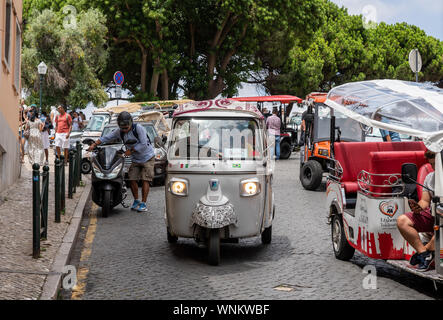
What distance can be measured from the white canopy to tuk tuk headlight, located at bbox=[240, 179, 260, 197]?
139cm

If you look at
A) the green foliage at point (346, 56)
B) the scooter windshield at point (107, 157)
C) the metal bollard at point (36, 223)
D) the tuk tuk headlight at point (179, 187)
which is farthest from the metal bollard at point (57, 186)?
the green foliage at point (346, 56)

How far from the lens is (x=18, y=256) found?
774 centimetres

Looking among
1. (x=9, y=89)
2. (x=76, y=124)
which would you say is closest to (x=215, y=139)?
(x=9, y=89)

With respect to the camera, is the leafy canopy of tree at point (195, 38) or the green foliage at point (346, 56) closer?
the leafy canopy of tree at point (195, 38)

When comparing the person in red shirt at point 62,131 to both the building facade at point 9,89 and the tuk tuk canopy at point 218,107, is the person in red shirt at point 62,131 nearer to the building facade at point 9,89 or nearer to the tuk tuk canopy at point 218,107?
the building facade at point 9,89

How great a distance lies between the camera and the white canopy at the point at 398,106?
6.80 meters

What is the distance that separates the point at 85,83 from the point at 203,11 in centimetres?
764

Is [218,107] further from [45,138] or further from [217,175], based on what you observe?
[45,138]

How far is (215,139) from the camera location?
855 centimetres

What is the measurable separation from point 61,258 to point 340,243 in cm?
318

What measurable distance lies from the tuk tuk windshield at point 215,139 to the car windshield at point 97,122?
1466 centimetres

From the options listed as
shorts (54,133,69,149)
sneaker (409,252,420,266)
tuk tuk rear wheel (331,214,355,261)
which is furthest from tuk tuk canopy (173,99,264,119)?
shorts (54,133,69,149)

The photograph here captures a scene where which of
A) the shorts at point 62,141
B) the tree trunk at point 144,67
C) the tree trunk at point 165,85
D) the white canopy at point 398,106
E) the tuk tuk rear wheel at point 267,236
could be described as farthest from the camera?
the tree trunk at point 165,85

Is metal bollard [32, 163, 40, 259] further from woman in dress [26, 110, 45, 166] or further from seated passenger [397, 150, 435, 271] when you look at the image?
woman in dress [26, 110, 45, 166]
